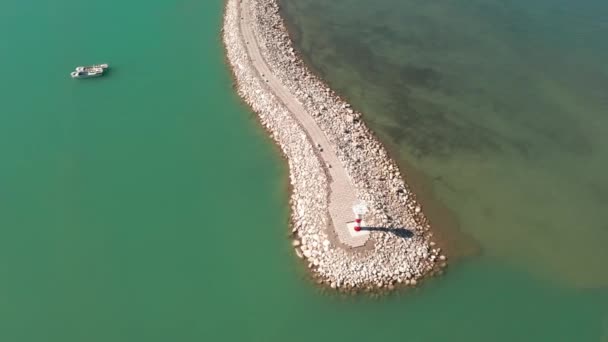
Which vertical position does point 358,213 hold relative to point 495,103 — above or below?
below

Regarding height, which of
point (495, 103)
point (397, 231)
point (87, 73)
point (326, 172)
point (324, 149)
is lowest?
point (397, 231)

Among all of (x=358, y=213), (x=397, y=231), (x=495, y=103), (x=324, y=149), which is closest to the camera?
(x=358, y=213)

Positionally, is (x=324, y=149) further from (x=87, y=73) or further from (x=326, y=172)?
(x=87, y=73)

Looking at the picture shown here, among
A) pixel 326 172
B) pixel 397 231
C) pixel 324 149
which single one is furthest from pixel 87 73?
pixel 397 231

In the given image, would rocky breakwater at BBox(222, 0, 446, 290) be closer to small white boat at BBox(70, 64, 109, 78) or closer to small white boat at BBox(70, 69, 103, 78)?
small white boat at BBox(70, 64, 109, 78)

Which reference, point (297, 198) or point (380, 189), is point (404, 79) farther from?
point (297, 198)

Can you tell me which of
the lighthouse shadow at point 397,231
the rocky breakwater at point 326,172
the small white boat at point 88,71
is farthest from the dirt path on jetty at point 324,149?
the small white boat at point 88,71

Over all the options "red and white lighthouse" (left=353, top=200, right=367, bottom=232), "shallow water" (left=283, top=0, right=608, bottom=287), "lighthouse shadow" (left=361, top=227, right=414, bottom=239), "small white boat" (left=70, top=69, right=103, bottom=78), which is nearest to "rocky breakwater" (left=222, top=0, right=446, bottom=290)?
"lighthouse shadow" (left=361, top=227, right=414, bottom=239)
